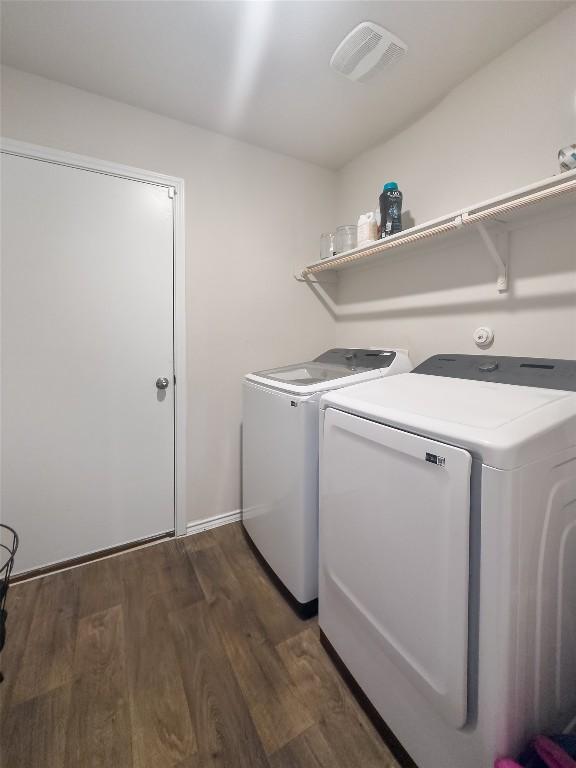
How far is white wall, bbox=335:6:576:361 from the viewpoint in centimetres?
126

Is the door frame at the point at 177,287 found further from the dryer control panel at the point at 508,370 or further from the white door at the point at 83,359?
the dryer control panel at the point at 508,370

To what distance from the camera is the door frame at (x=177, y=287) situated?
64.9 inches

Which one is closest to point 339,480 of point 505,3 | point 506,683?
point 506,683

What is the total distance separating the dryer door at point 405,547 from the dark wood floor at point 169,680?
0.29 meters

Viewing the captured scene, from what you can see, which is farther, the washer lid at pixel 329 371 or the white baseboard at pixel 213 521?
the white baseboard at pixel 213 521

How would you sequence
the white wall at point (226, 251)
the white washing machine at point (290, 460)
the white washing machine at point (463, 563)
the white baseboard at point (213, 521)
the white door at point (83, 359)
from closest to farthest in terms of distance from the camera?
the white washing machine at point (463, 563) → the white washing machine at point (290, 460) → the white door at point (83, 359) → the white wall at point (226, 251) → the white baseboard at point (213, 521)

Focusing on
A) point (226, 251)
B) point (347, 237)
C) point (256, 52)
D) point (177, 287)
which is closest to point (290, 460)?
point (177, 287)

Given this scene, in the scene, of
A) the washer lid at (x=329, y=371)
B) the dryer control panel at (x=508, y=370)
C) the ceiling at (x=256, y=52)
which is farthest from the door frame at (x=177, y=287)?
the dryer control panel at (x=508, y=370)

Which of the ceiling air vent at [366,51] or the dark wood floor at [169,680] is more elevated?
the ceiling air vent at [366,51]

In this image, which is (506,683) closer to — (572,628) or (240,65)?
(572,628)

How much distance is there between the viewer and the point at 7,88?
1.50 meters

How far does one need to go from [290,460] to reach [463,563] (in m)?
0.78

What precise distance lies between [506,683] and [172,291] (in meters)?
2.02

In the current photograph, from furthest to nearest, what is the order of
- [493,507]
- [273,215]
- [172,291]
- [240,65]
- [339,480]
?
1. [273,215]
2. [172,291]
3. [240,65]
4. [339,480]
5. [493,507]
